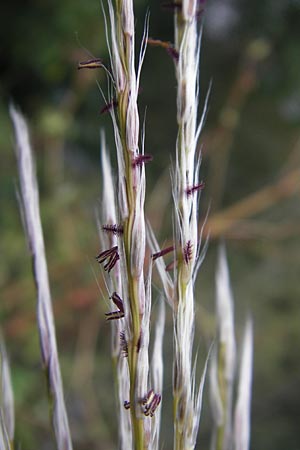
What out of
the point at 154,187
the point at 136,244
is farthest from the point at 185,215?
the point at 154,187

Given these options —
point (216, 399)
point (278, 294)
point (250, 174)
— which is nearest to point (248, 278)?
point (278, 294)

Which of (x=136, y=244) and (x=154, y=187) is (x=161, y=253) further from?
(x=154, y=187)

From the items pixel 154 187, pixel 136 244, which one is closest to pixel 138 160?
pixel 136 244

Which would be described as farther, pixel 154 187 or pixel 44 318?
pixel 154 187

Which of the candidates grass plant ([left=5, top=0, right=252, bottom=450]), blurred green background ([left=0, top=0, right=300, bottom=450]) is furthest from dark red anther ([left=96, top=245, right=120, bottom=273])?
blurred green background ([left=0, top=0, right=300, bottom=450])

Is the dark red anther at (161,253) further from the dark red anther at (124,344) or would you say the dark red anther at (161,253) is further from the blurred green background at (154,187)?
the blurred green background at (154,187)

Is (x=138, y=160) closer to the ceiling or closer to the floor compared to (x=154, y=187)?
closer to the floor

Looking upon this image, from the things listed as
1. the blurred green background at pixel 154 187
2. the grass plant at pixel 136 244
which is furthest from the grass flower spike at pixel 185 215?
the blurred green background at pixel 154 187

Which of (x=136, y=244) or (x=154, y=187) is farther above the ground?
(x=154, y=187)

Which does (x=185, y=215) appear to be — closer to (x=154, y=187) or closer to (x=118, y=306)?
(x=118, y=306)

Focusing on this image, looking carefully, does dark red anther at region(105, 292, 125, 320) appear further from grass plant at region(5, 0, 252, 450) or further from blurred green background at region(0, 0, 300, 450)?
blurred green background at region(0, 0, 300, 450)
